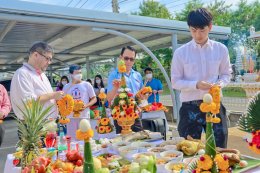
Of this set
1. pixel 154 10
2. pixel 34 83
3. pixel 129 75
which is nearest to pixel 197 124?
pixel 129 75

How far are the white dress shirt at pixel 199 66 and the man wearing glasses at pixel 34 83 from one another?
103 cm

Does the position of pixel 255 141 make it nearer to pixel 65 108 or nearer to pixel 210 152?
pixel 210 152

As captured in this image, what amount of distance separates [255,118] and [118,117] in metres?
1.39

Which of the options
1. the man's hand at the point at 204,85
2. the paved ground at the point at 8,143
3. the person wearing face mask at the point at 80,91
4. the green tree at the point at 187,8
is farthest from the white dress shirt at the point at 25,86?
the green tree at the point at 187,8

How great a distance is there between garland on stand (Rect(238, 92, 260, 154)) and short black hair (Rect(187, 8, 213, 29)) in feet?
2.93

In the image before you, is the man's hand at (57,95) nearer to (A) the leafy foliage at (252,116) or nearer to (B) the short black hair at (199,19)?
(B) the short black hair at (199,19)

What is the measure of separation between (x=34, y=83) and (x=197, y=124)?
1.44 m

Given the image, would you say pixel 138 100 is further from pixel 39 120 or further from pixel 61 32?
pixel 61 32

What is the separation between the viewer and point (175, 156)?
159 cm

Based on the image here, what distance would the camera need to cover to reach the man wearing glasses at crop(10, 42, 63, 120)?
224 cm

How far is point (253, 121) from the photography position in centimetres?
99

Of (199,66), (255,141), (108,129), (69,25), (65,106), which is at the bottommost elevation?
(108,129)

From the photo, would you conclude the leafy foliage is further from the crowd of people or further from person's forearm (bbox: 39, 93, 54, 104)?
person's forearm (bbox: 39, 93, 54, 104)

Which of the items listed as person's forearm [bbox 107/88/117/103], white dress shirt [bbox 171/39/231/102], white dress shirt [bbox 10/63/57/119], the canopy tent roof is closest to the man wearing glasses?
white dress shirt [bbox 10/63/57/119]
